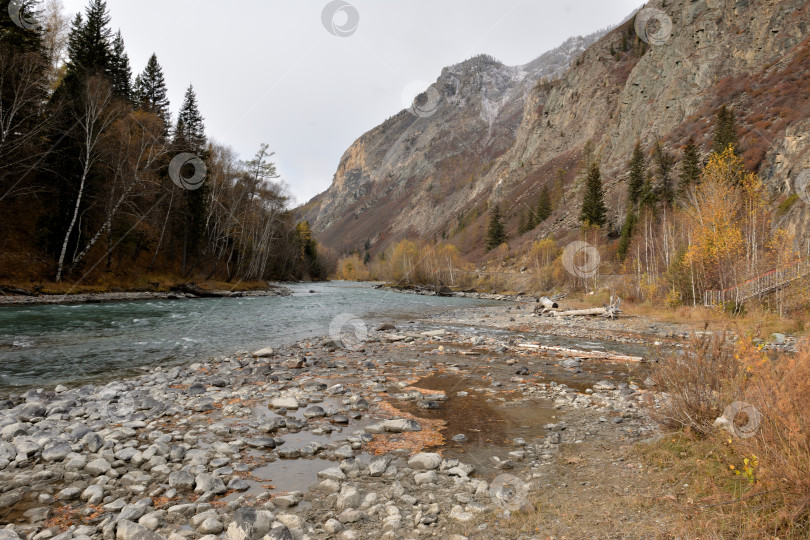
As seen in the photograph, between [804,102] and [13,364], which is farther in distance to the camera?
[804,102]

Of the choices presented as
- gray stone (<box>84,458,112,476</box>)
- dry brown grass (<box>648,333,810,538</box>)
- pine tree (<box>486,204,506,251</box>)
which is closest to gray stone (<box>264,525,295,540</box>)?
gray stone (<box>84,458,112,476</box>)

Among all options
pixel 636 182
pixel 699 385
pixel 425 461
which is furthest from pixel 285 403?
pixel 636 182

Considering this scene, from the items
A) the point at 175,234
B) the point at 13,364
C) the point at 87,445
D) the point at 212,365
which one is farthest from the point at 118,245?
the point at 87,445

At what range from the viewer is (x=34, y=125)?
1079 inches

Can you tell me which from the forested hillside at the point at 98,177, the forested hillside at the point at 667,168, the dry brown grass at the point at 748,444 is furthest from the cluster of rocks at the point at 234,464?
the forested hillside at the point at 98,177

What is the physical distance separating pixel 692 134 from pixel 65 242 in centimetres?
8399

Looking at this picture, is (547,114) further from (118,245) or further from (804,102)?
(118,245)

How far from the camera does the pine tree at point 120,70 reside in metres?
42.9

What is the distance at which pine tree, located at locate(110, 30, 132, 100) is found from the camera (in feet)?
141

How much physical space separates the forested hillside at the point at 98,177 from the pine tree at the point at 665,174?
5241cm
